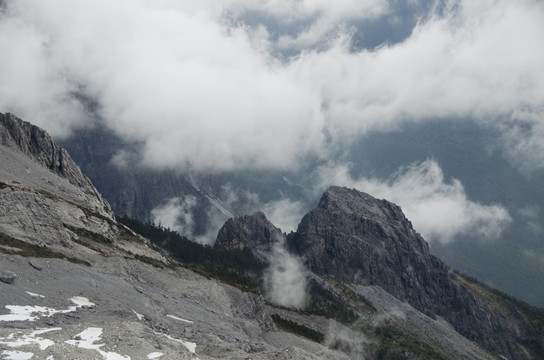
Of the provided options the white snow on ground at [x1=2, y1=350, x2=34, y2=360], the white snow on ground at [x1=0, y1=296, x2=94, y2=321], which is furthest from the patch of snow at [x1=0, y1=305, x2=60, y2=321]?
the white snow on ground at [x1=2, y1=350, x2=34, y2=360]

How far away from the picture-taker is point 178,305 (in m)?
108

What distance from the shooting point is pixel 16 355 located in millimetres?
56062

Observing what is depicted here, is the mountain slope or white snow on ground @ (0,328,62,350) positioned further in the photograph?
the mountain slope

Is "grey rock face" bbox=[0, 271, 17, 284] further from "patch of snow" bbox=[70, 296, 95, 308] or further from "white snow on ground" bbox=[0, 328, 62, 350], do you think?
"white snow on ground" bbox=[0, 328, 62, 350]

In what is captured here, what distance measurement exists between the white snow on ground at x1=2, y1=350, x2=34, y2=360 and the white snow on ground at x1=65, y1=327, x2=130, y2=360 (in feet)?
21.6

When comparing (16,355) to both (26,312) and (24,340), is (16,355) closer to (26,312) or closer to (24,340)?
(24,340)

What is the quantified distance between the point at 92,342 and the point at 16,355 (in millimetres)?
9953

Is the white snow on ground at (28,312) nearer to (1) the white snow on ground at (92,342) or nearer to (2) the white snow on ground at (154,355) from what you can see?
(1) the white snow on ground at (92,342)

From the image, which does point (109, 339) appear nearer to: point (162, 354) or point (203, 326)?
point (162, 354)

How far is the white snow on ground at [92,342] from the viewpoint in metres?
60.9

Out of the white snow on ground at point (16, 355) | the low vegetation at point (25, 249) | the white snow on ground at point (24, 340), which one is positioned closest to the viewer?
the white snow on ground at point (16, 355)

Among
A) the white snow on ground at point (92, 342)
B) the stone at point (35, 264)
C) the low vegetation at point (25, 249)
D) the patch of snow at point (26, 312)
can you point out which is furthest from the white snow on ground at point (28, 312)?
the low vegetation at point (25, 249)

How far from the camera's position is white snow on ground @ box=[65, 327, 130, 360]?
200 ft

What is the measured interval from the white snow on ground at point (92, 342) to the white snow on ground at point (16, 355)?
658cm
